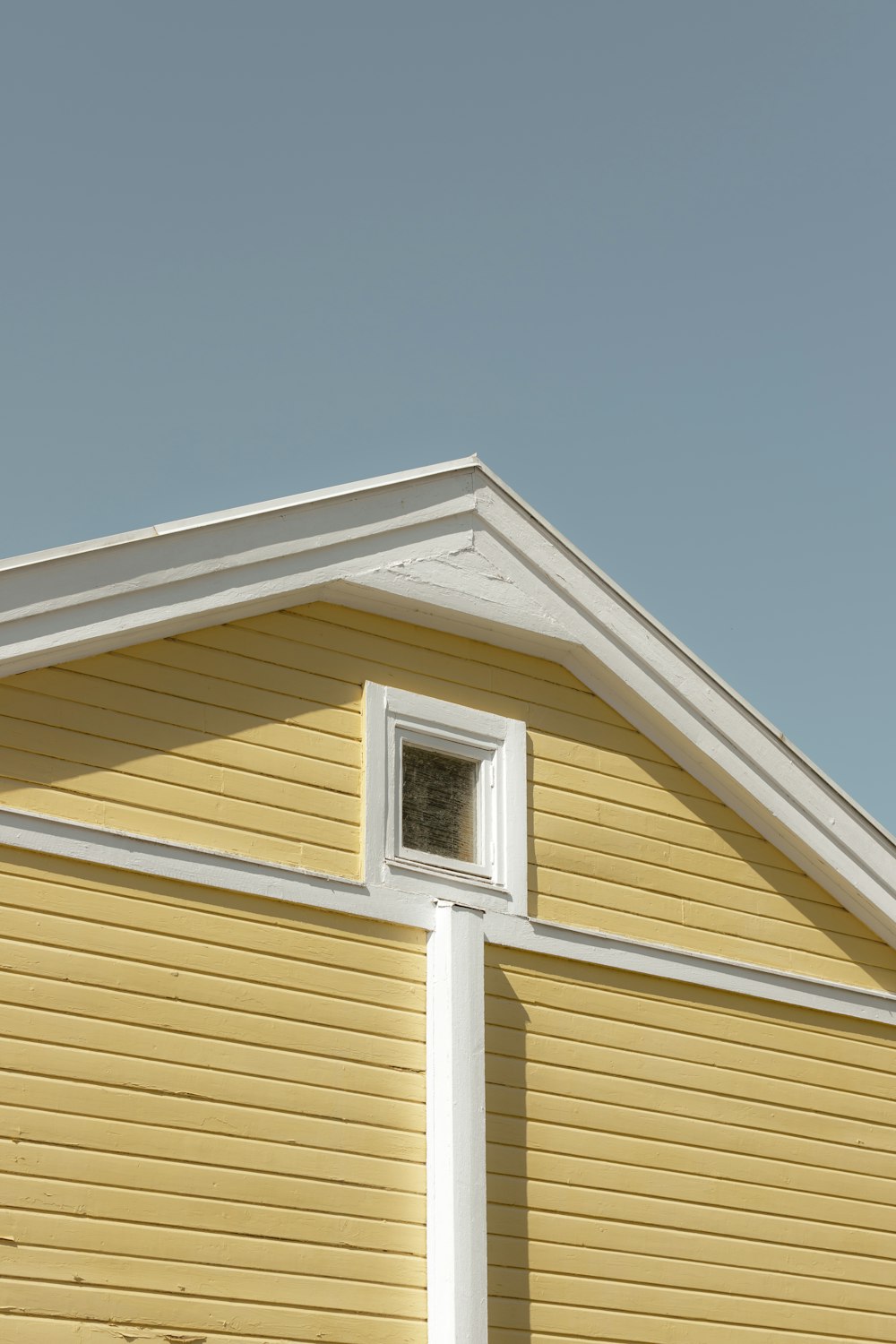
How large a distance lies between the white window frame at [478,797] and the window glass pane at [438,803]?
4 centimetres

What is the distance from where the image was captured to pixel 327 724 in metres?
8.30

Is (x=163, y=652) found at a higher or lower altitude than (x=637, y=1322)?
higher

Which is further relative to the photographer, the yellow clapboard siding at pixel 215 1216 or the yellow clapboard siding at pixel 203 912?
the yellow clapboard siding at pixel 203 912

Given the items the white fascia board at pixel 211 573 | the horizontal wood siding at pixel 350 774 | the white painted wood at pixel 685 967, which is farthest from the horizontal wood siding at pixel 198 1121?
the white fascia board at pixel 211 573

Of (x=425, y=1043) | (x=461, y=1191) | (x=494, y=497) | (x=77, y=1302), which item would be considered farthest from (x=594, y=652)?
(x=77, y=1302)

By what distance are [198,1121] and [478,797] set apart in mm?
2230

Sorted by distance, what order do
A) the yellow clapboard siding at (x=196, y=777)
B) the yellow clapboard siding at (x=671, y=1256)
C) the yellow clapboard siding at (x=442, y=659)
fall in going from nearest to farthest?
the yellow clapboard siding at (x=196, y=777)
the yellow clapboard siding at (x=671, y=1256)
the yellow clapboard siding at (x=442, y=659)

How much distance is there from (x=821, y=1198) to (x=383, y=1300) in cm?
271

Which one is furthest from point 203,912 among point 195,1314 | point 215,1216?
point 195,1314

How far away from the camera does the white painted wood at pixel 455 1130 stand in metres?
7.56

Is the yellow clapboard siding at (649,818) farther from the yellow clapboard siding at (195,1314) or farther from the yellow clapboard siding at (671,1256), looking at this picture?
the yellow clapboard siding at (195,1314)

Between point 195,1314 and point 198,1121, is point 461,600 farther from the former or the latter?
point 195,1314

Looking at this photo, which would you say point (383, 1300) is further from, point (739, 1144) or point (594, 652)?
Answer: point (594, 652)

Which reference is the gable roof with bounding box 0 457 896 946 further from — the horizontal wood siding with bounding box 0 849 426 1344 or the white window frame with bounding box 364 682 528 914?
the horizontal wood siding with bounding box 0 849 426 1344
